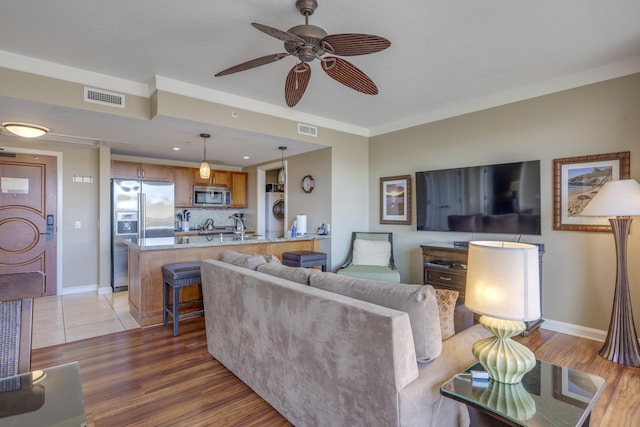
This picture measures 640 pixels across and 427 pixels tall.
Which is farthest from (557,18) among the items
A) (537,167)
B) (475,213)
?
(475,213)

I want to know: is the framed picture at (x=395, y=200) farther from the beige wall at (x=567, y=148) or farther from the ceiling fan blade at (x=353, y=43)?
the ceiling fan blade at (x=353, y=43)

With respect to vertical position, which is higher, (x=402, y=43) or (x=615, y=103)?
(x=402, y=43)

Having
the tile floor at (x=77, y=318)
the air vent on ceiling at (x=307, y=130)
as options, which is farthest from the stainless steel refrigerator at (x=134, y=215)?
the air vent on ceiling at (x=307, y=130)

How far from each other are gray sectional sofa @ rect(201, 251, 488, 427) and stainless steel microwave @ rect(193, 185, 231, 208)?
465 cm

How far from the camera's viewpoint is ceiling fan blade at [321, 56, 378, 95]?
7.45 ft

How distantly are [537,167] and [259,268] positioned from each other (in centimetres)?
312

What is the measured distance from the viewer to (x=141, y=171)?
5680 millimetres

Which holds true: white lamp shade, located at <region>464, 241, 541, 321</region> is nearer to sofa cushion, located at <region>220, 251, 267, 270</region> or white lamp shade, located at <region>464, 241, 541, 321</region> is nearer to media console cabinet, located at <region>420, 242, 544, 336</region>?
sofa cushion, located at <region>220, 251, 267, 270</region>

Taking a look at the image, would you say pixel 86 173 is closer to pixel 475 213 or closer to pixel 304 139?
pixel 304 139

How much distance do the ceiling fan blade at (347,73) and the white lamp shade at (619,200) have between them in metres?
2.09

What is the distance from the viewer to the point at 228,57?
2.86 meters

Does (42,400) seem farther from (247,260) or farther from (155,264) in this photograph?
(155,264)

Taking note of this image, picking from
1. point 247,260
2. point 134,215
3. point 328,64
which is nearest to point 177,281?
point 247,260

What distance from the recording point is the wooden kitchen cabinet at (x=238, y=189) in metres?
6.98
